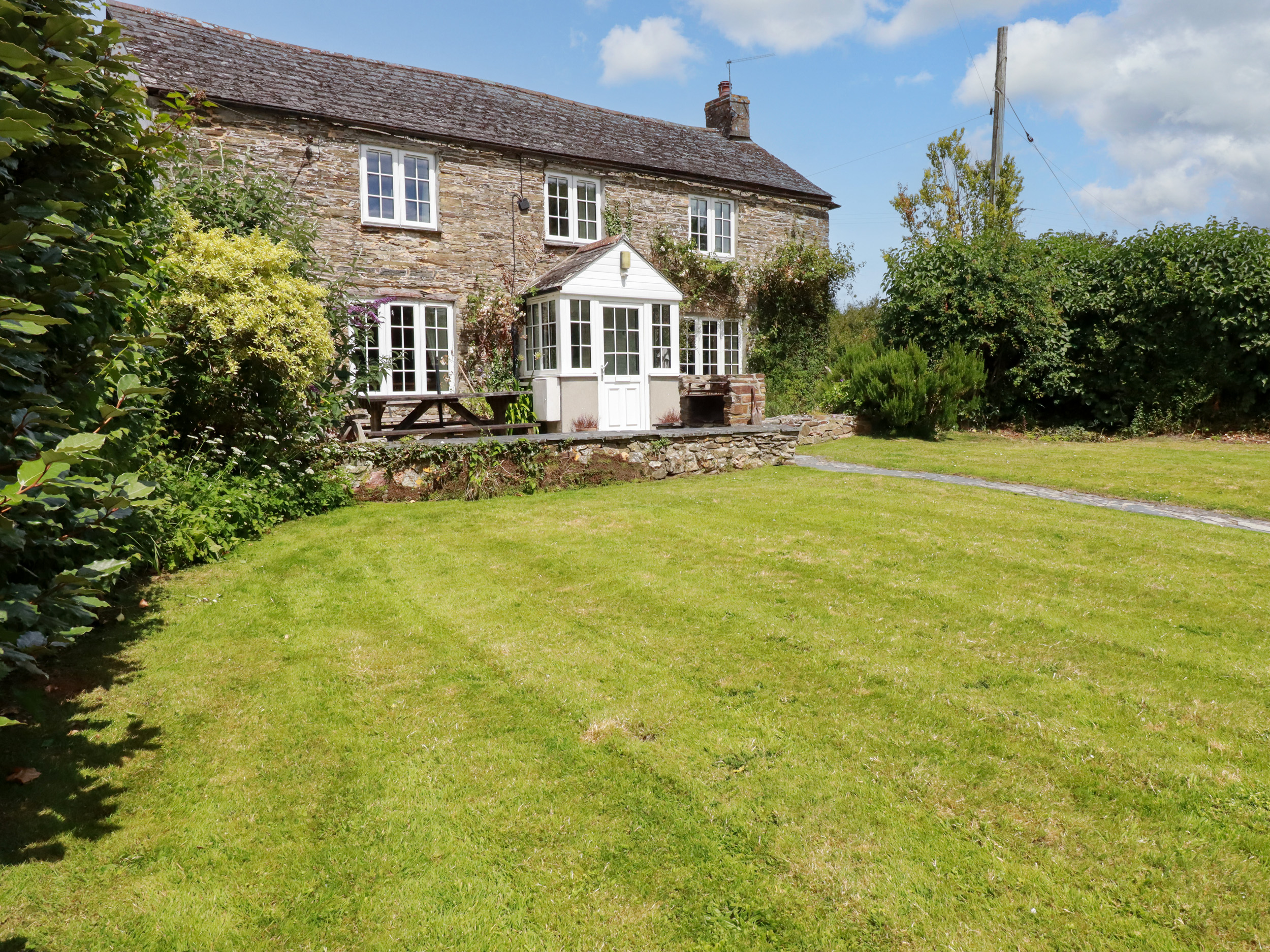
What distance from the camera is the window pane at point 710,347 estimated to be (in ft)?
65.5

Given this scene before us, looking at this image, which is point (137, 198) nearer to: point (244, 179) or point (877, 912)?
point (877, 912)

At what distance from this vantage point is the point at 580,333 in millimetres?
15320

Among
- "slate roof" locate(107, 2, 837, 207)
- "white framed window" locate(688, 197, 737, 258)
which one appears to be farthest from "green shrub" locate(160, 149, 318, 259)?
"white framed window" locate(688, 197, 737, 258)

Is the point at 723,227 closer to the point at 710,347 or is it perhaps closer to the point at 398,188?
the point at 710,347

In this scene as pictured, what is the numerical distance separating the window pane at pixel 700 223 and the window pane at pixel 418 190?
6.61m

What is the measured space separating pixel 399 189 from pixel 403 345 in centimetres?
314

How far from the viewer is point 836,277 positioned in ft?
69.5

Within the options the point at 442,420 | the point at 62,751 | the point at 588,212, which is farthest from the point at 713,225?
the point at 62,751

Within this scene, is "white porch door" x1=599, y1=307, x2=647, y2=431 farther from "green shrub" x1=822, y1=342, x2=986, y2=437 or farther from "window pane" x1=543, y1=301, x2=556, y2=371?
"green shrub" x1=822, y1=342, x2=986, y2=437

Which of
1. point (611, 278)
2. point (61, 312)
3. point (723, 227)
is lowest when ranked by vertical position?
point (61, 312)

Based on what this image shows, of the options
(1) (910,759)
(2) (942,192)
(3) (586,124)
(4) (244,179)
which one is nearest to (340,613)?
(1) (910,759)

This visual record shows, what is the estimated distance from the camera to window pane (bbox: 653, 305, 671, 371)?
651 inches

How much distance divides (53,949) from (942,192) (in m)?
29.6

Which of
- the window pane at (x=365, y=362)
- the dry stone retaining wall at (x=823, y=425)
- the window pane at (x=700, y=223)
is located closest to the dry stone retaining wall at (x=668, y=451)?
the window pane at (x=365, y=362)
